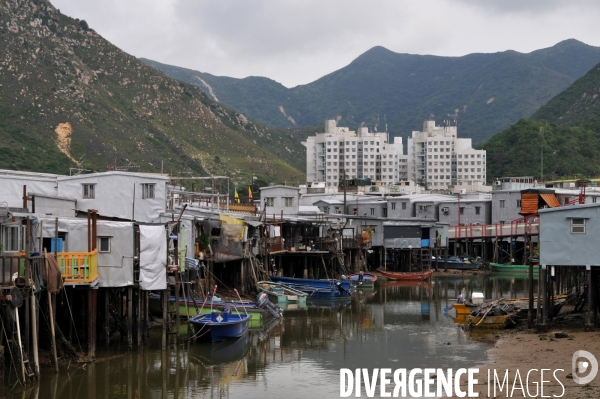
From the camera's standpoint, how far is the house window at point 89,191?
156 ft

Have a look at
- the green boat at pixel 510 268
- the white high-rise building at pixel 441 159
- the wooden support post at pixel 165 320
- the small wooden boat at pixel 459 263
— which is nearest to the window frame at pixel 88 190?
the wooden support post at pixel 165 320

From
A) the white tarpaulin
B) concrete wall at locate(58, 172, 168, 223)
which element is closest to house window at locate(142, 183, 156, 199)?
concrete wall at locate(58, 172, 168, 223)

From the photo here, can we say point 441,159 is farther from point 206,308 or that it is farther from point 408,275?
point 206,308

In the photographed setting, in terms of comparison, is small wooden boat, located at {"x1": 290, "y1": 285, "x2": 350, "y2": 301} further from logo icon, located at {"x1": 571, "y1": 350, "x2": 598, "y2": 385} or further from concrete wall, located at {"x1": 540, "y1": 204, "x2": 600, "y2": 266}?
logo icon, located at {"x1": 571, "y1": 350, "x2": 598, "y2": 385}

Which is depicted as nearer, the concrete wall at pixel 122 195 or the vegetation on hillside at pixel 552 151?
the concrete wall at pixel 122 195

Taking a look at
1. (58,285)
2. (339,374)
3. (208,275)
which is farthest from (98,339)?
(208,275)

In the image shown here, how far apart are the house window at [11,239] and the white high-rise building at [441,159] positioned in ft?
510

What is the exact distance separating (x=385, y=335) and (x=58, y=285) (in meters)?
17.2

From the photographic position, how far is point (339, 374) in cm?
3002

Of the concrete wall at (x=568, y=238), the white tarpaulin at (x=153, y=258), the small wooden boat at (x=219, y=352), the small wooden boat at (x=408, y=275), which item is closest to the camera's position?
the small wooden boat at (x=219, y=352)

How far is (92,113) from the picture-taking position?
11462 cm

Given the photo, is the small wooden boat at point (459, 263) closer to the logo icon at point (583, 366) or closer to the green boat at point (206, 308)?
the green boat at point (206, 308)

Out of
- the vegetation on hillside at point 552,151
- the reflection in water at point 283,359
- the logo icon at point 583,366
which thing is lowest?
the reflection in water at point 283,359

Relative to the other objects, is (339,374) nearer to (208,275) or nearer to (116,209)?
(208,275)
